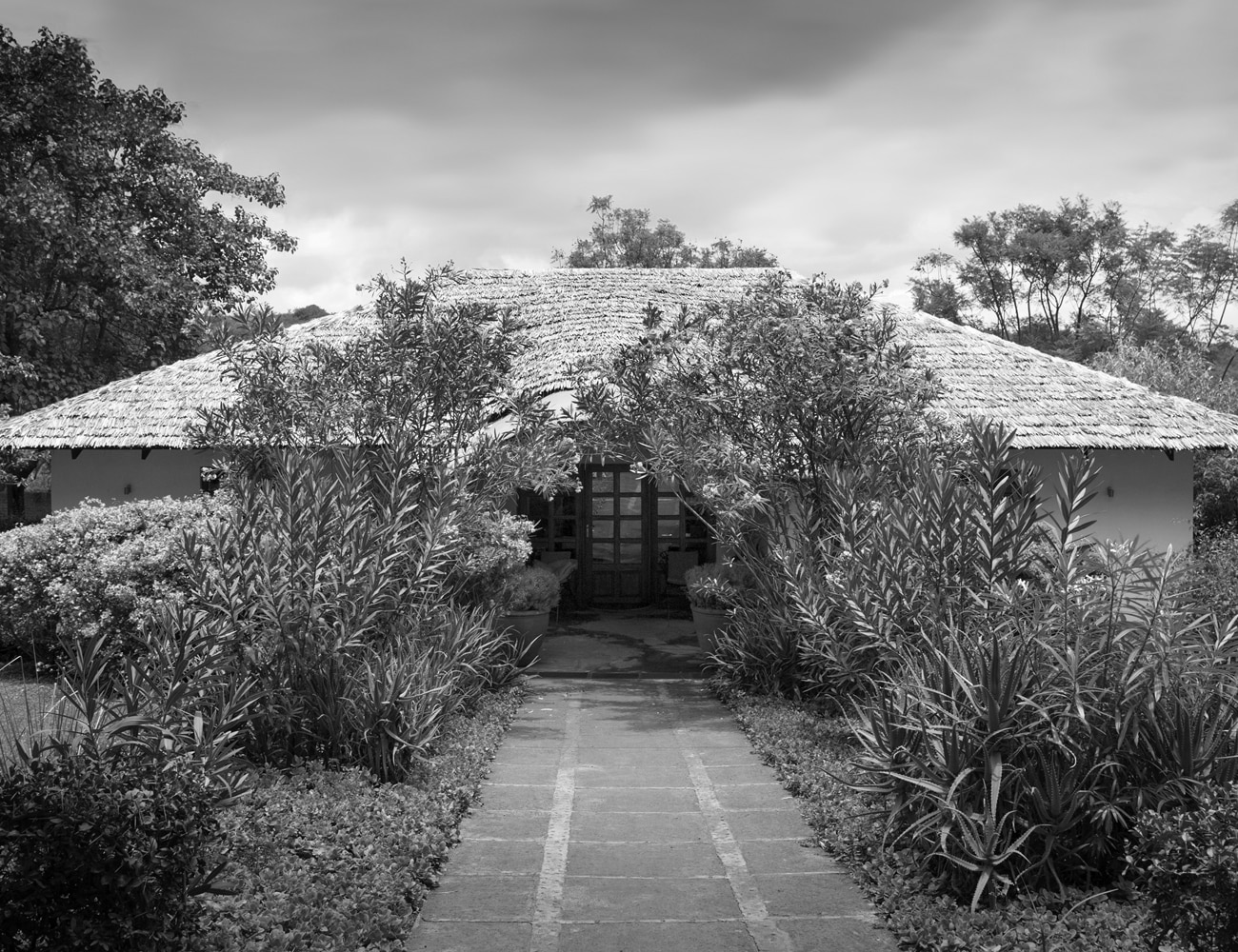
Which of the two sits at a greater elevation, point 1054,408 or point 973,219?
point 973,219

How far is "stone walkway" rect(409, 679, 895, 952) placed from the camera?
449 centimetres

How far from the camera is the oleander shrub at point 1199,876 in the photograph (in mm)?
3459

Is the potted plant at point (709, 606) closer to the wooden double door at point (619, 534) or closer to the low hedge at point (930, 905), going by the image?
the wooden double door at point (619, 534)

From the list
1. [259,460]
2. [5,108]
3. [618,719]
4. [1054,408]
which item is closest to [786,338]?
[618,719]

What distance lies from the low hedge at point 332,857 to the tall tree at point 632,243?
2173 centimetres

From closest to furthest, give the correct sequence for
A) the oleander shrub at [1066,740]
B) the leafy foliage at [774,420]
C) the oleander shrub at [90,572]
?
the oleander shrub at [1066,740], the leafy foliage at [774,420], the oleander shrub at [90,572]

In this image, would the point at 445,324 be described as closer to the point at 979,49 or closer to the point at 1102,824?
the point at 979,49

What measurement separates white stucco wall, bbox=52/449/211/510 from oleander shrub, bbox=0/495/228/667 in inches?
145

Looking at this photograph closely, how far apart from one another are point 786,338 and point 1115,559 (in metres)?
3.83

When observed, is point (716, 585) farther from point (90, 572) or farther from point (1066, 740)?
point (90, 572)

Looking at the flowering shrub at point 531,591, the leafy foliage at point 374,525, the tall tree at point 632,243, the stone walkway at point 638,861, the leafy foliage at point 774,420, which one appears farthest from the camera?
the tall tree at point 632,243

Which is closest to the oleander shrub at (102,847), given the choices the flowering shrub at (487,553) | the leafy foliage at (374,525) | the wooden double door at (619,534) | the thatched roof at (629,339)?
the leafy foliage at (374,525)

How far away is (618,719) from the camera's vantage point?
877cm

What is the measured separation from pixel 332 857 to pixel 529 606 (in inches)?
241
